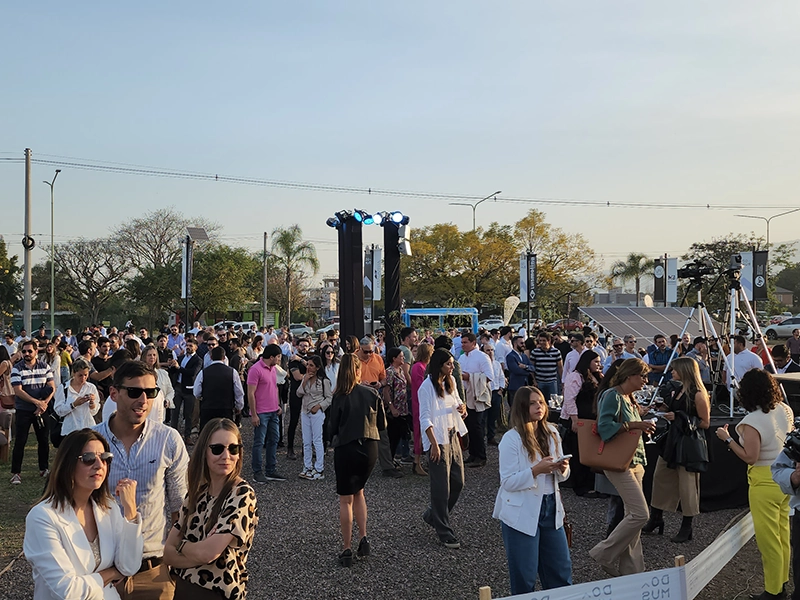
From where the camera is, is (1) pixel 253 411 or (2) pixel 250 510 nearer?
(2) pixel 250 510

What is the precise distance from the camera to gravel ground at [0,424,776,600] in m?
5.51

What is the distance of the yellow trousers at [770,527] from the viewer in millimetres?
5078

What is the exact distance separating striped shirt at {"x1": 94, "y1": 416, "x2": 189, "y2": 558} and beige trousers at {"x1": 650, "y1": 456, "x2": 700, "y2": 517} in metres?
4.76

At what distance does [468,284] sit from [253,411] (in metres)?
39.4

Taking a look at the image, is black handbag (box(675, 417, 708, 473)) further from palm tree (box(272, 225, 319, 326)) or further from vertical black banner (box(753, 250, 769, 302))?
palm tree (box(272, 225, 319, 326))

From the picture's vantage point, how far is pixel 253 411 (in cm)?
935

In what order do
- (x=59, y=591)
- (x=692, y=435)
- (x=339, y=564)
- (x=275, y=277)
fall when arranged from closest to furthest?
1. (x=59, y=591)
2. (x=339, y=564)
3. (x=692, y=435)
4. (x=275, y=277)

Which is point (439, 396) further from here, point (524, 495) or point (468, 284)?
point (468, 284)

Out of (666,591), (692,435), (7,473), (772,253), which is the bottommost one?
(7,473)

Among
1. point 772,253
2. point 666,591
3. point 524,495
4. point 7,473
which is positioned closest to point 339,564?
point 524,495

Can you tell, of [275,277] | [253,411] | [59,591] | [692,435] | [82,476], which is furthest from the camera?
[275,277]

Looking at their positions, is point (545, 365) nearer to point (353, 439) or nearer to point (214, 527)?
point (353, 439)

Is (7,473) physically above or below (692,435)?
below

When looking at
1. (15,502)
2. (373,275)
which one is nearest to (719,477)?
(15,502)
